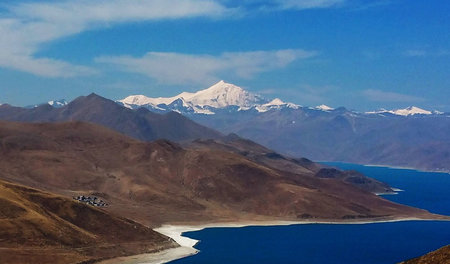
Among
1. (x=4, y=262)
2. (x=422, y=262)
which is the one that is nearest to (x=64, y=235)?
(x=4, y=262)

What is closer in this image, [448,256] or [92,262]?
[448,256]

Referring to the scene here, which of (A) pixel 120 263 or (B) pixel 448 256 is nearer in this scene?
(B) pixel 448 256

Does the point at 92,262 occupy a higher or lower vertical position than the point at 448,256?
lower

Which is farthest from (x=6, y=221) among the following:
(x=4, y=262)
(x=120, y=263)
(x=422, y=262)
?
(x=422, y=262)

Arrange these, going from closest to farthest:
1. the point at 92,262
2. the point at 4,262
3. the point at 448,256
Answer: the point at 448,256 → the point at 4,262 → the point at 92,262

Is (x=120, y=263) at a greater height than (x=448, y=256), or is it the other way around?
(x=448, y=256)

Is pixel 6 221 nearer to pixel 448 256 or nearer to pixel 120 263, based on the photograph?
pixel 120 263

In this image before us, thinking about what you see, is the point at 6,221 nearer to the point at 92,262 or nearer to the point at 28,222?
the point at 28,222

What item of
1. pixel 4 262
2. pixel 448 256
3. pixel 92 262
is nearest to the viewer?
pixel 448 256
